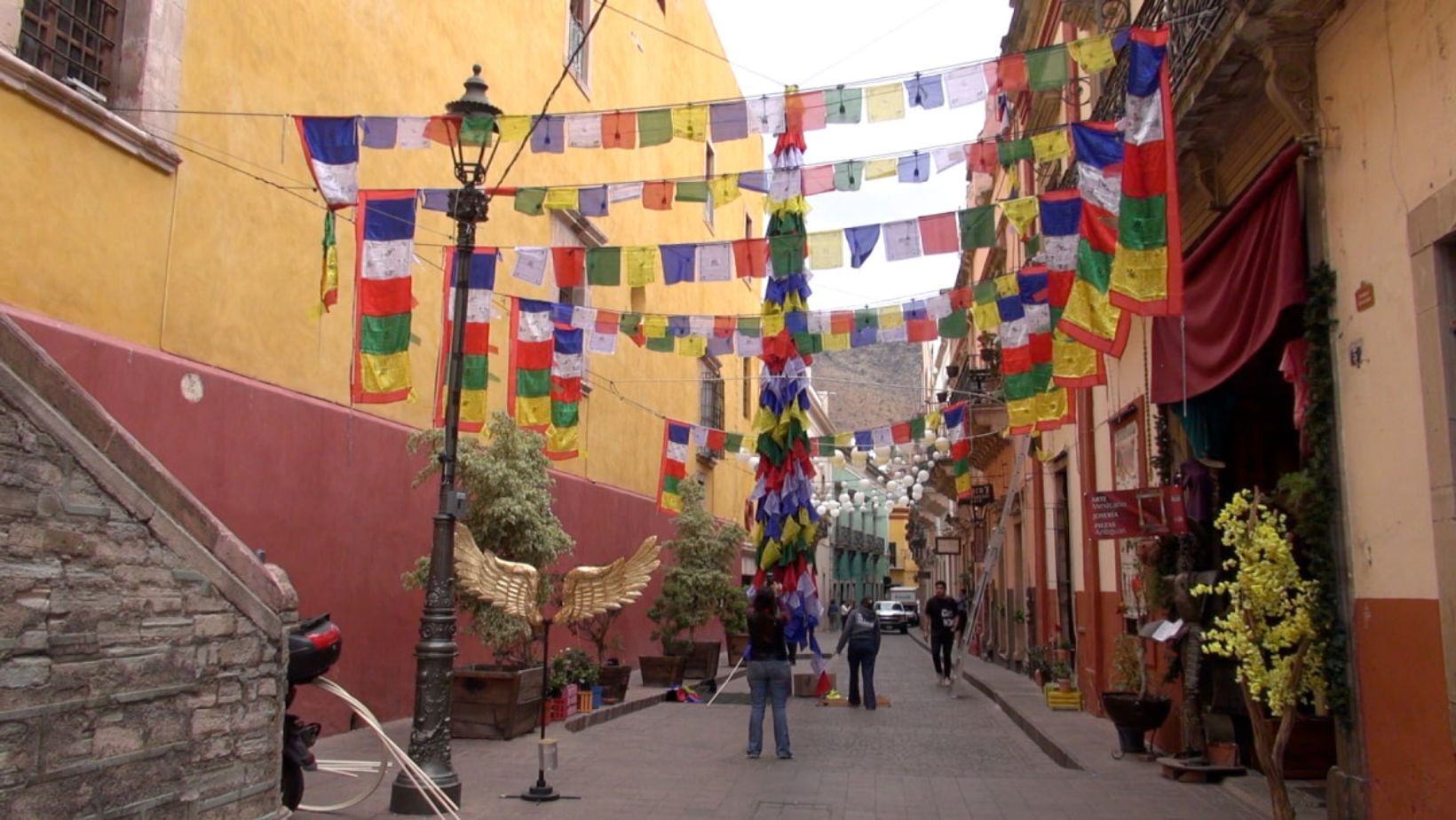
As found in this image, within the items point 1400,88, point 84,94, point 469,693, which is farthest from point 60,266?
point 1400,88

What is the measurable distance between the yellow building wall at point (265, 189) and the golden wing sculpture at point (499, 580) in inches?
103

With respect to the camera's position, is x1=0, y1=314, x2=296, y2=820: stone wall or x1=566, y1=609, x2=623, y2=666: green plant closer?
x1=0, y1=314, x2=296, y2=820: stone wall

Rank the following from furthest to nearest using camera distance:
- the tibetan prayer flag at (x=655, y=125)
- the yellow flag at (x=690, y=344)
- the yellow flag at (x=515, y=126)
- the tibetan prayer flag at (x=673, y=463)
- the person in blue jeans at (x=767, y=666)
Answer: the tibetan prayer flag at (x=673, y=463) < the yellow flag at (x=690, y=344) < the person in blue jeans at (x=767, y=666) < the tibetan prayer flag at (x=655, y=125) < the yellow flag at (x=515, y=126)

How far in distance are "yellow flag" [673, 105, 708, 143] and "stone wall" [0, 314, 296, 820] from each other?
5320 mm

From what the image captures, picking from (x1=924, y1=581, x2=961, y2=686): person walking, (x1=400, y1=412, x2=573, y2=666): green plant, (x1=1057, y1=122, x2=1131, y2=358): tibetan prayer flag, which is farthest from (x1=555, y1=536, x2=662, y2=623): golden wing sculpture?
(x1=924, y1=581, x2=961, y2=686): person walking

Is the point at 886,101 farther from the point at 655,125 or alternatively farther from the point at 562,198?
the point at 562,198

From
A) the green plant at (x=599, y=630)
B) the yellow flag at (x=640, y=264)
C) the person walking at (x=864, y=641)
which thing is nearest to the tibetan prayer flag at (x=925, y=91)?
the yellow flag at (x=640, y=264)

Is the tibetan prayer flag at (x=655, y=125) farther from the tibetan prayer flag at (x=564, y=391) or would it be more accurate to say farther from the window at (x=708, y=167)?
the window at (x=708, y=167)

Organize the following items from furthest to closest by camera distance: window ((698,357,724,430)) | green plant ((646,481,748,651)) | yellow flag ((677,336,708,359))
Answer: window ((698,357,724,430)) < green plant ((646,481,748,651)) < yellow flag ((677,336,708,359))

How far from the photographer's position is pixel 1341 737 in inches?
280

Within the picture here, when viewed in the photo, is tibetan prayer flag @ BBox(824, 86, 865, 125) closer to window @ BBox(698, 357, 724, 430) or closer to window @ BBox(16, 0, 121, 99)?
window @ BBox(16, 0, 121, 99)

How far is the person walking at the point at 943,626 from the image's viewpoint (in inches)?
798

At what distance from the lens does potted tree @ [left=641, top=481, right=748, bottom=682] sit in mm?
19000

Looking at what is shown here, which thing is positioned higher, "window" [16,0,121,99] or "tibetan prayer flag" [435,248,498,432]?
"window" [16,0,121,99]
